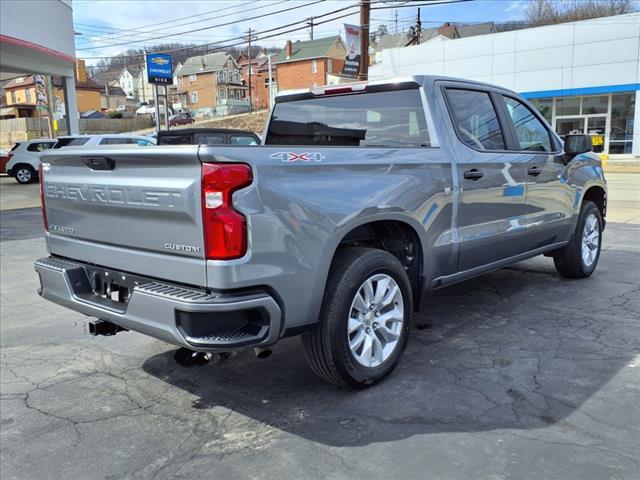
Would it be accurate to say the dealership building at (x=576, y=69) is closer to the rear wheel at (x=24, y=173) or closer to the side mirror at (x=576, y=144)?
the side mirror at (x=576, y=144)

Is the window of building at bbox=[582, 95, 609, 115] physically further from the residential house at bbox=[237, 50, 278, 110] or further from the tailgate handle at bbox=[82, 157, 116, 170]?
the residential house at bbox=[237, 50, 278, 110]

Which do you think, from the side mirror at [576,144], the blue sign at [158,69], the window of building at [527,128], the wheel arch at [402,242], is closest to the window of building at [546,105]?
the blue sign at [158,69]

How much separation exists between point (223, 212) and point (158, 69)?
22.3 metres

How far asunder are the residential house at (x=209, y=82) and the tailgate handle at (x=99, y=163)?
8863 centimetres

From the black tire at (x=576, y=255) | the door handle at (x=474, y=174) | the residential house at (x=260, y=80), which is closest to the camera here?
the door handle at (x=474, y=174)

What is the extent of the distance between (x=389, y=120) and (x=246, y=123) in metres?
54.0

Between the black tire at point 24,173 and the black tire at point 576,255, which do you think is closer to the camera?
Answer: the black tire at point 576,255

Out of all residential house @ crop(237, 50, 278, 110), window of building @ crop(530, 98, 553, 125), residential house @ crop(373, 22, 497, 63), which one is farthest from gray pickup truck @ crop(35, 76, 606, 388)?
residential house @ crop(237, 50, 278, 110)

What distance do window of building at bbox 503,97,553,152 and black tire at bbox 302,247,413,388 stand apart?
7.35 feet

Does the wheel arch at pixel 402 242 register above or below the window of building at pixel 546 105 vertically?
below

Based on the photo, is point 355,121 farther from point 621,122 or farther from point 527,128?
point 621,122

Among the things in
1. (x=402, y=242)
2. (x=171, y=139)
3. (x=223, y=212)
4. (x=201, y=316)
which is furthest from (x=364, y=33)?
(x=201, y=316)

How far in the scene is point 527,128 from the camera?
205 inches

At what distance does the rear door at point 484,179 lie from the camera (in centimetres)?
427
